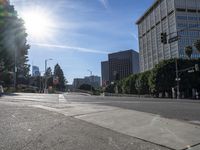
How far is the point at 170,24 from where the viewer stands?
4921 inches

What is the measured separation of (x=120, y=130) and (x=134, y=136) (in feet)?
3.43

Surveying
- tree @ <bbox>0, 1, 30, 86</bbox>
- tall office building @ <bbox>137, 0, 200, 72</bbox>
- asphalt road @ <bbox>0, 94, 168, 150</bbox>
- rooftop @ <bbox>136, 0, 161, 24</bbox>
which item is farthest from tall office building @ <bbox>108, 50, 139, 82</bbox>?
asphalt road @ <bbox>0, 94, 168, 150</bbox>

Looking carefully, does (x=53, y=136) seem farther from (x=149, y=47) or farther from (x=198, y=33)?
(x=149, y=47)

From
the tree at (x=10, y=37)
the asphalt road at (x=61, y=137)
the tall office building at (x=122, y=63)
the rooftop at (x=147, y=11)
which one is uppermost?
the rooftop at (x=147, y=11)

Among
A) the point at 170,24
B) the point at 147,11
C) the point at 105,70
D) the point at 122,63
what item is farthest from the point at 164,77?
the point at 105,70

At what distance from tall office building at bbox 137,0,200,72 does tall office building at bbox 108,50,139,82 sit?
2126 centimetres

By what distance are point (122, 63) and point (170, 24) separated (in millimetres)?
59364

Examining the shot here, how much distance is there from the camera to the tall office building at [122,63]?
180 metres

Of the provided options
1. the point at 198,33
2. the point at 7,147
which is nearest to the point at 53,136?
the point at 7,147

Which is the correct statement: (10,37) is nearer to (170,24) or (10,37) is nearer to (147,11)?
(170,24)

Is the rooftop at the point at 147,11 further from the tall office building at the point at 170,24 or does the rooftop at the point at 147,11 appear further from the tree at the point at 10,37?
the tree at the point at 10,37

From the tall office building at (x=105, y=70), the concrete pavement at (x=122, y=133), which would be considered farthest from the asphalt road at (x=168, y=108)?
the tall office building at (x=105, y=70)

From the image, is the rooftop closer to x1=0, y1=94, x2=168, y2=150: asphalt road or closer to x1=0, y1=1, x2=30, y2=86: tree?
x1=0, y1=1, x2=30, y2=86: tree

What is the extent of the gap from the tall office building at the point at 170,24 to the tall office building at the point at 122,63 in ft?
69.7
